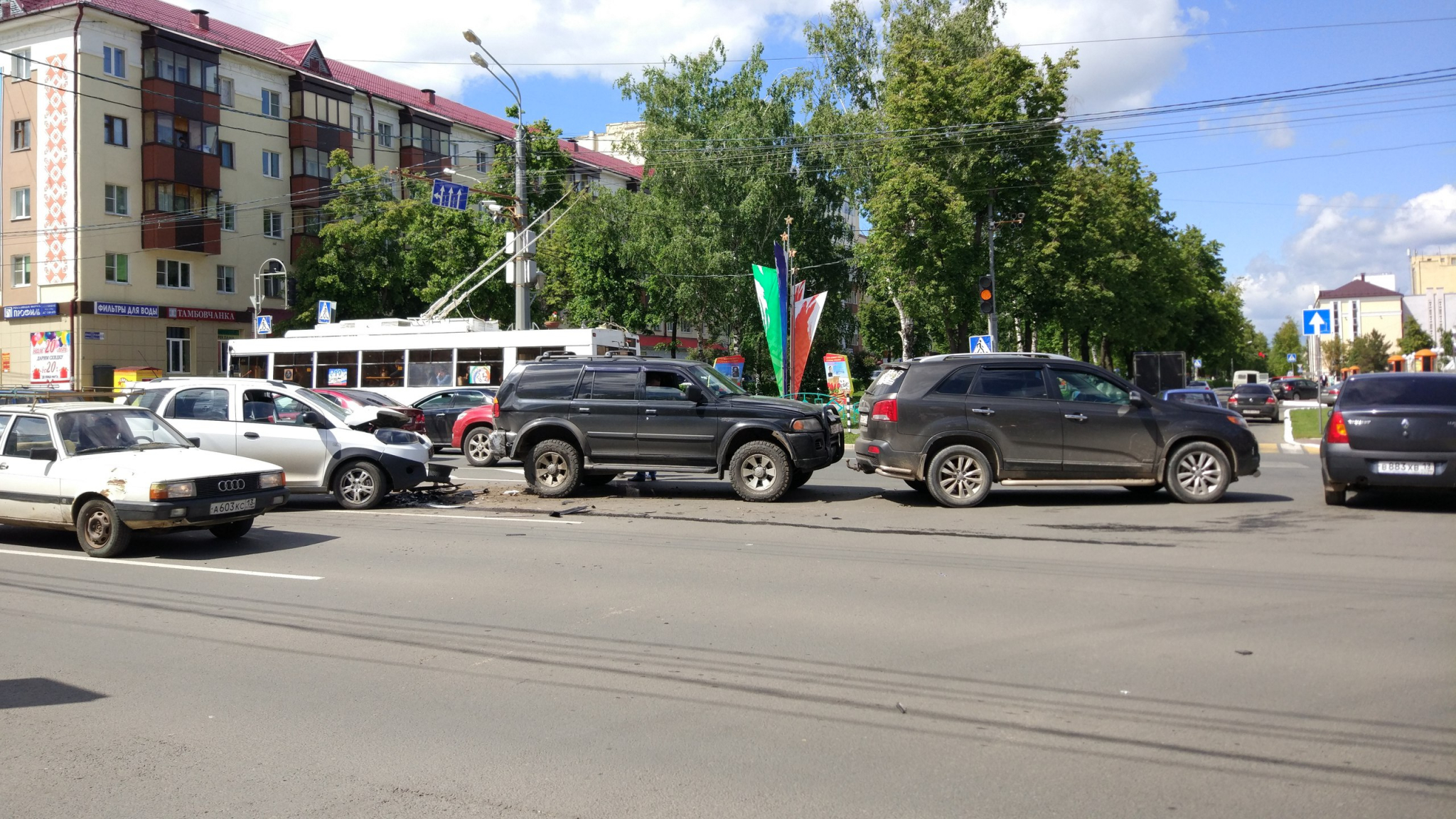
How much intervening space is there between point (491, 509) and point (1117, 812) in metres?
10.8

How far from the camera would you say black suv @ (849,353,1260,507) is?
42.1ft

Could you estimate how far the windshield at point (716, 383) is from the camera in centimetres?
1420

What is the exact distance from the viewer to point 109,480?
10.0 metres

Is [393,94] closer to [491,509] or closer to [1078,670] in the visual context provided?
[491,509]

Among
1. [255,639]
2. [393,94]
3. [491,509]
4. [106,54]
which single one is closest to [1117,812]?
[255,639]

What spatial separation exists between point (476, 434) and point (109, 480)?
10487 mm

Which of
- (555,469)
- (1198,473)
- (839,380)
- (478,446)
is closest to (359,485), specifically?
(555,469)

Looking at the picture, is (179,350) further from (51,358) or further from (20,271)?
(51,358)

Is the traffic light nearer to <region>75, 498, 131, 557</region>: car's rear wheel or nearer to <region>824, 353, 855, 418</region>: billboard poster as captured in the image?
<region>824, 353, 855, 418</region>: billboard poster

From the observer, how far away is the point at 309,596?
830 centimetres

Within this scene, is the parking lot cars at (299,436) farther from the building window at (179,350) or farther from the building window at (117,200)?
the building window at (179,350)

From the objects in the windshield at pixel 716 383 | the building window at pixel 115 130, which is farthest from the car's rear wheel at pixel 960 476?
the building window at pixel 115 130

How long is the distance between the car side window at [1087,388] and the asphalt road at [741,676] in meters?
2.38

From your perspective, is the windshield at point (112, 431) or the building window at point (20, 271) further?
the building window at point (20, 271)
